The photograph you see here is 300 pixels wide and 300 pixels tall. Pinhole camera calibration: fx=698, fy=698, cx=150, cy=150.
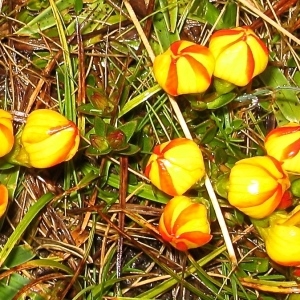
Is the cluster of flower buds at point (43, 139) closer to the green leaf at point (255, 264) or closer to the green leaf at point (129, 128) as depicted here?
the green leaf at point (129, 128)

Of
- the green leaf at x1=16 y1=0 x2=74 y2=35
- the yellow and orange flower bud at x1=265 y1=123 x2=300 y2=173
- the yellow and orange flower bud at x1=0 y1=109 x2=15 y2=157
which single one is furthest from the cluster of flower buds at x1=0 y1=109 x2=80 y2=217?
the yellow and orange flower bud at x1=265 y1=123 x2=300 y2=173

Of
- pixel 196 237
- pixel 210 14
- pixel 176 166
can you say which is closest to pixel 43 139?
pixel 176 166

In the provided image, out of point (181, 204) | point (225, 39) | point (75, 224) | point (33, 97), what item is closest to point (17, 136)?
point (33, 97)

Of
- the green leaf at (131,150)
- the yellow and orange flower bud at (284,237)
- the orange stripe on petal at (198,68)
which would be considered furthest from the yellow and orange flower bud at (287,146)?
the green leaf at (131,150)

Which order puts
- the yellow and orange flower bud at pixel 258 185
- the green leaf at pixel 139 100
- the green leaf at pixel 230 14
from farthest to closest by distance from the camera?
the green leaf at pixel 230 14 → the green leaf at pixel 139 100 → the yellow and orange flower bud at pixel 258 185

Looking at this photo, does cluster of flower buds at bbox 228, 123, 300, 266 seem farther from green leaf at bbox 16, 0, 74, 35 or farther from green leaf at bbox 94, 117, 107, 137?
green leaf at bbox 16, 0, 74, 35

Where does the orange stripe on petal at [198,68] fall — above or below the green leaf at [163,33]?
above

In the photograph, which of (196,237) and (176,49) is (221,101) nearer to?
(176,49)
